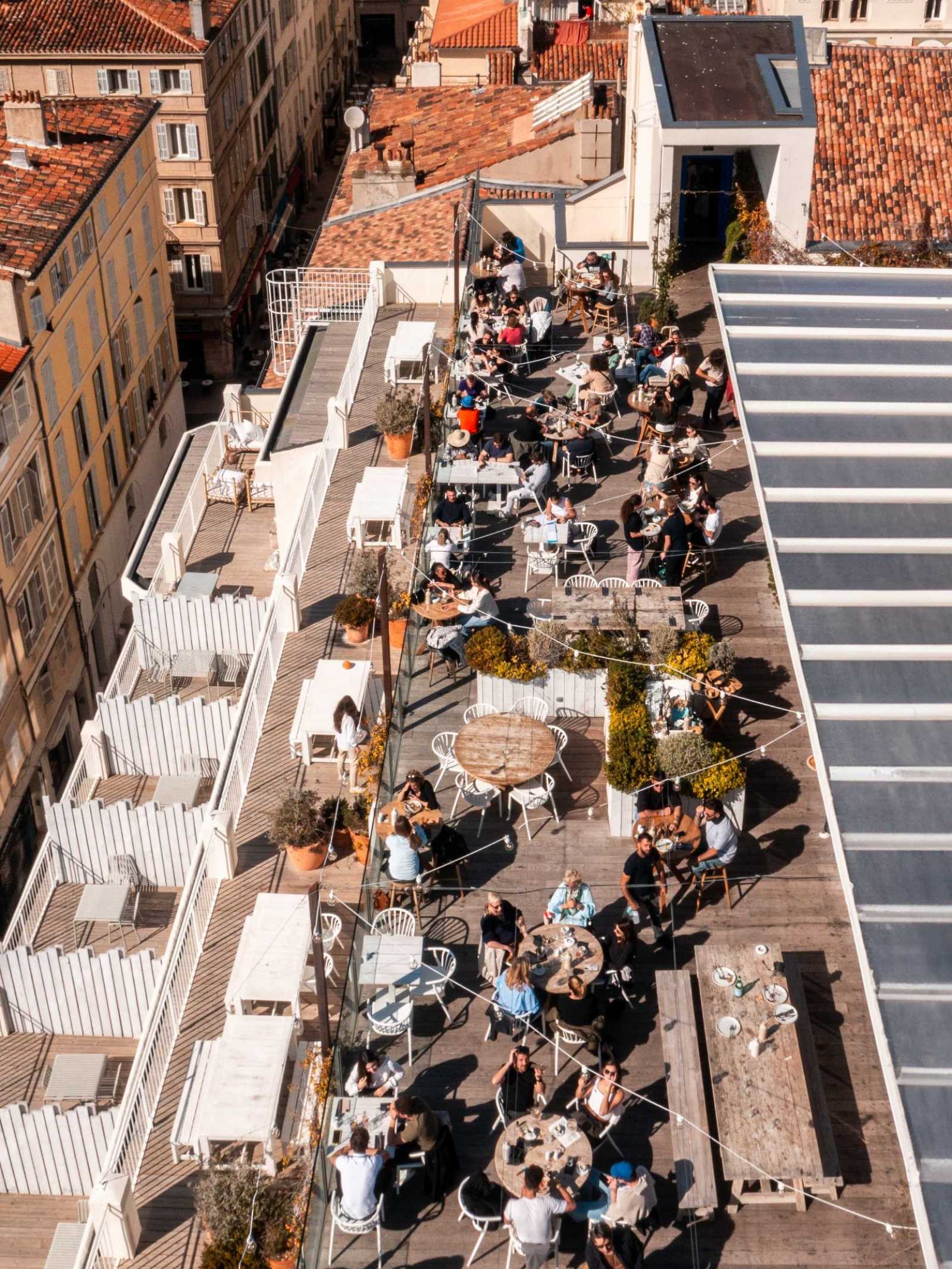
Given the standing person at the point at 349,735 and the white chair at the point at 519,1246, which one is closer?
the white chair at the point at 519,1246

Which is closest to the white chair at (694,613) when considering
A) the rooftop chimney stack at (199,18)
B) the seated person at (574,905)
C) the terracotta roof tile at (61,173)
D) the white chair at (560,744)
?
the white chair at (560,744)

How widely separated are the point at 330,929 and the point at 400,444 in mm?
12244

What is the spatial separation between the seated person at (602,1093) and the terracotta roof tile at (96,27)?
4550 centimetres

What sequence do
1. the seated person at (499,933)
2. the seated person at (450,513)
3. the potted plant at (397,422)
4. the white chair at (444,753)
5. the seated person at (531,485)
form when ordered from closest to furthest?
the seated person at (499,933) → the white chair at (444,753) → the seated person at (450,513) → the seated person at (531,485) → the potted plant at (397,422)

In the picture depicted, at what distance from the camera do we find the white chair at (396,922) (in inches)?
731

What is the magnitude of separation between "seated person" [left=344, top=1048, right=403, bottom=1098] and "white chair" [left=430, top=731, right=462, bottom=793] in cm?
471

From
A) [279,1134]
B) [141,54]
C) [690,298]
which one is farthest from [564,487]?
[141,54]

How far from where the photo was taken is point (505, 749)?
66.4 ft

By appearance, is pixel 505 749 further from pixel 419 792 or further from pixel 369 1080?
pixel 369 1080

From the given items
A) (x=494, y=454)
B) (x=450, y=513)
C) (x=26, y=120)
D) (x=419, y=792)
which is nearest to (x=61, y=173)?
(x=26, y=120)

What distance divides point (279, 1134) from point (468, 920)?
3.39 m

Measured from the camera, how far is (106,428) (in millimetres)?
44688

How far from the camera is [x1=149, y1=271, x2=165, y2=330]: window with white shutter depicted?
1960 inches

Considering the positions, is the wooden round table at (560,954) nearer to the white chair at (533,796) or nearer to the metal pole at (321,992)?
the metal pole at (321,992)
